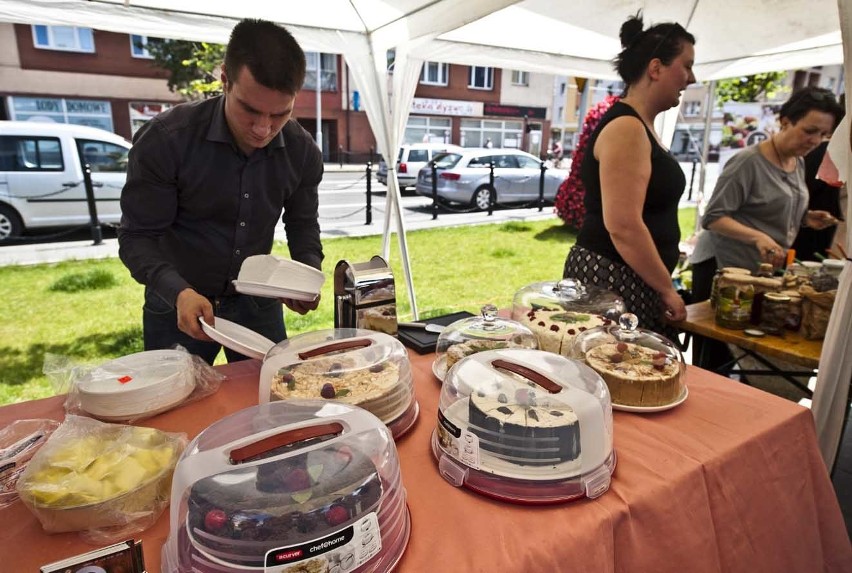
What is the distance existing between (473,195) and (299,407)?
961cm

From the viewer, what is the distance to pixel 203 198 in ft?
5.43

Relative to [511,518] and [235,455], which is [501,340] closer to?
[511,518]

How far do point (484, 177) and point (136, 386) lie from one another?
31.2 feet

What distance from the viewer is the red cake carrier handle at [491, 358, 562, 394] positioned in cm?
98

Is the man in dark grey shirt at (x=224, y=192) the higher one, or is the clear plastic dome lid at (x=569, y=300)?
the man in dark grey shirt at (x=224, y=192)

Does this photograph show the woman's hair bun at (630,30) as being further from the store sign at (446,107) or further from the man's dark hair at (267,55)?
the store sign at (446,107)

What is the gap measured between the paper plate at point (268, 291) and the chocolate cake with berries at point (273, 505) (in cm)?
60

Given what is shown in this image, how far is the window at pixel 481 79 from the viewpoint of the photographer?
21234mm

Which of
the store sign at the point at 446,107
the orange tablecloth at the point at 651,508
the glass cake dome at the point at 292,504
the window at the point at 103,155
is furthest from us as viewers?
the store sign at the point at 446,107

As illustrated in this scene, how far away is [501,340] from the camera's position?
139cm

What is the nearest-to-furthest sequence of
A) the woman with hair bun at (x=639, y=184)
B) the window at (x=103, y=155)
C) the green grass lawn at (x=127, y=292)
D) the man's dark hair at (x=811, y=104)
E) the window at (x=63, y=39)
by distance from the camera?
the woman with hair bun at (x=639, y=184) → the man's dark hair at (x=811, y=104) → the green grass lawn at (x=127, y=292) → the window at (x=103, y=155) → the window at (x=63, y=39)

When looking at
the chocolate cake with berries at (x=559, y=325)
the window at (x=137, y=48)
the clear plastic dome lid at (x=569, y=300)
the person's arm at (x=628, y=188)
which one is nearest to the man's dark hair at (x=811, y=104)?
the person's arm at (x=628, y=188)

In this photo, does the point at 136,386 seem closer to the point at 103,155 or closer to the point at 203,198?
the point at 203,198

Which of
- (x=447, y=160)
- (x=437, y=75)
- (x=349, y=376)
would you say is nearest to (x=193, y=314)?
(x=349, y=376)
